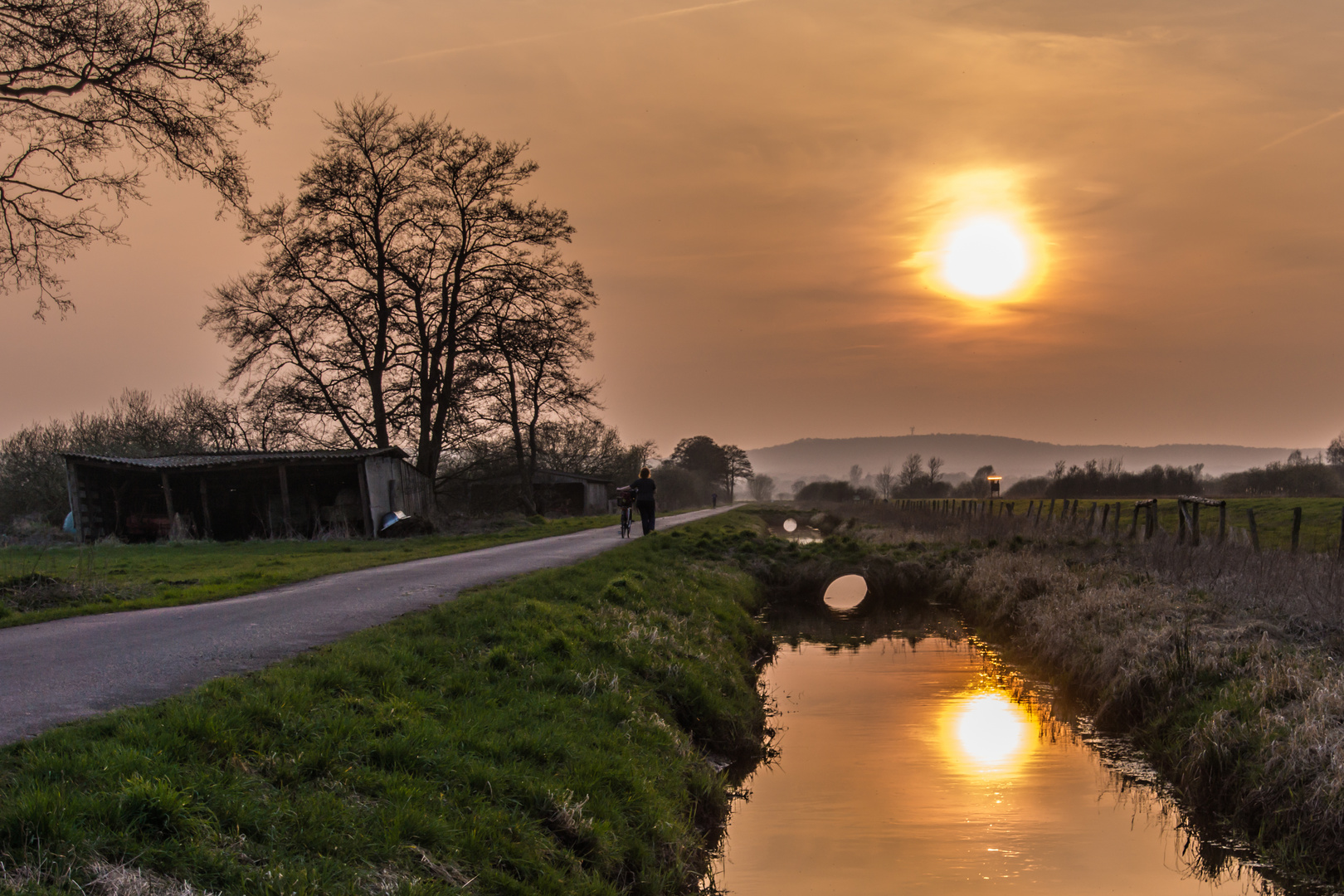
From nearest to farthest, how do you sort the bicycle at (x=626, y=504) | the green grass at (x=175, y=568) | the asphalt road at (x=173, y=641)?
the asphalt road at (x=173, y=641), the green grass at (x=175, y=568), the bicycle at (x=626, y=504)

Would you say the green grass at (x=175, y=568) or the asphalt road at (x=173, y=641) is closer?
the asphalt road at (x=173, y=641)

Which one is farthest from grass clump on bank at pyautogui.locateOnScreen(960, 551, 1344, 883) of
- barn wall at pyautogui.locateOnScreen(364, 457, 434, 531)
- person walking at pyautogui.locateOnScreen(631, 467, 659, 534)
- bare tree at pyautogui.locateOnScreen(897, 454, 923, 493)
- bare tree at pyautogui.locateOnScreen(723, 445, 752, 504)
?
bare tree at pyautogui.locateOnScreen(723, 445, 752, 504)

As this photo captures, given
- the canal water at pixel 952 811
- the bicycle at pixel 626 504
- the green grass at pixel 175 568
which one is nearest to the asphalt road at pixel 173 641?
the green grass at pixel 175 568

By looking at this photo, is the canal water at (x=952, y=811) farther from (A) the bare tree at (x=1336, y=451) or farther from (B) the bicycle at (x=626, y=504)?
(A) the bare tree at (x=1336, y=451)

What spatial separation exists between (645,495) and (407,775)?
720 inches

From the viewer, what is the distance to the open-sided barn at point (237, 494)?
100ft

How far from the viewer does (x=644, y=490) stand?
23719 millimetres

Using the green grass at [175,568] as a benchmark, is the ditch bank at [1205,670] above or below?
below

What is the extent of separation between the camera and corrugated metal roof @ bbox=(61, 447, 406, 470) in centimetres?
2967

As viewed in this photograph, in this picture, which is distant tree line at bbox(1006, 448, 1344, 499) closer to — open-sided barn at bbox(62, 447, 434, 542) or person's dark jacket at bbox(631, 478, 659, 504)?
person's dark jacket at bbox(631, 478, 659, 504)

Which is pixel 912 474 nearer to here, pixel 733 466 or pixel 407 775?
pixel 733 466

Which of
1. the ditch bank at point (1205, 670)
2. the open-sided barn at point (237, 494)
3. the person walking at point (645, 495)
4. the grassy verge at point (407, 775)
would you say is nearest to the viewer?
the grassy verge at point (407, 775)

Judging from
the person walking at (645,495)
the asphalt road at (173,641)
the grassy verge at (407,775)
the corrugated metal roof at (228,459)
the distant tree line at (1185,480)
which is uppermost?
the corrugated metal roof at (228,459)

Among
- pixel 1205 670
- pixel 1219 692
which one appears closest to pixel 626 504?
pixel 1205 670
